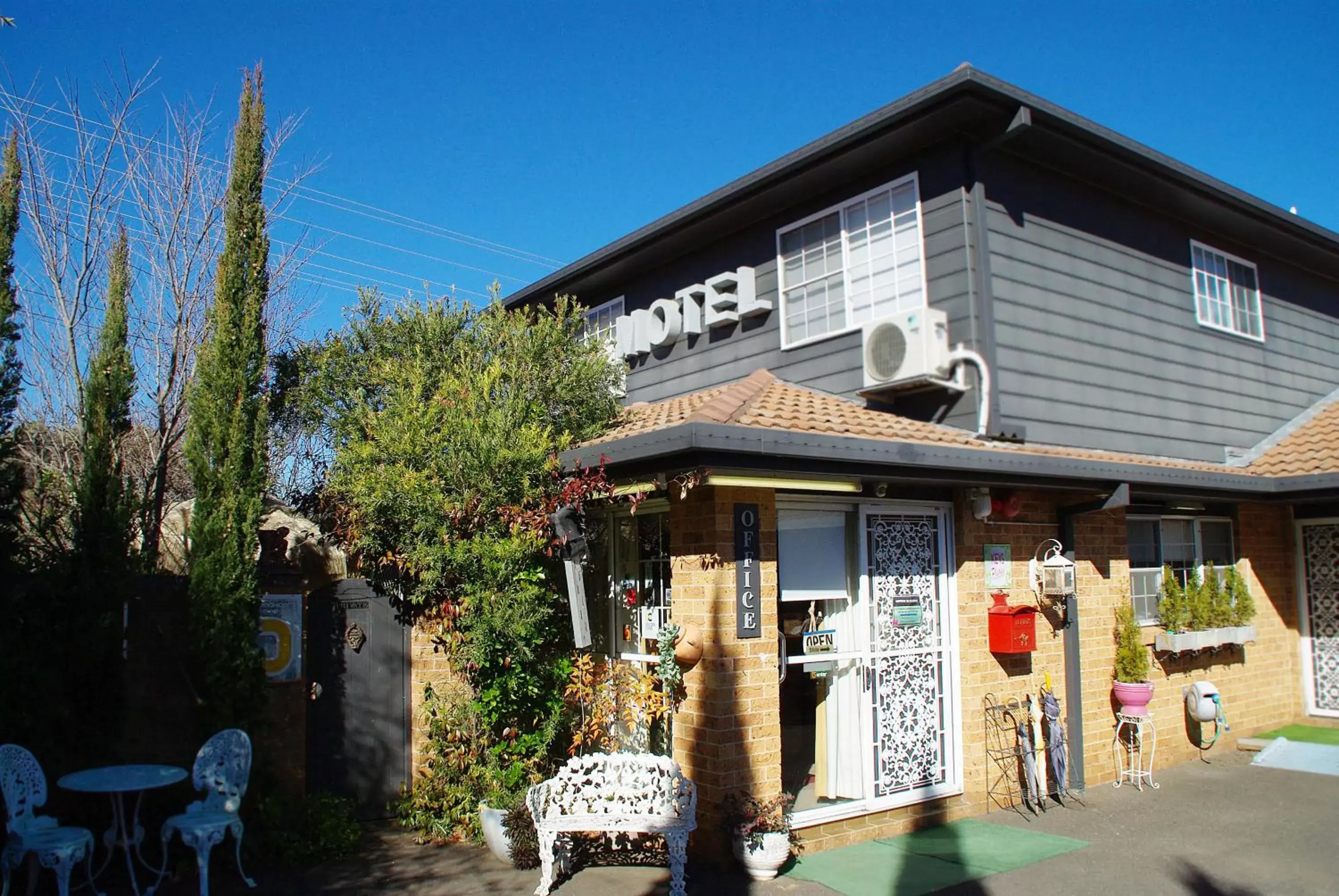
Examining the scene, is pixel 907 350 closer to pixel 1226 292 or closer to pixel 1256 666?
pixel 1226 292

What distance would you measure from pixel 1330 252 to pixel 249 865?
13.5 meters

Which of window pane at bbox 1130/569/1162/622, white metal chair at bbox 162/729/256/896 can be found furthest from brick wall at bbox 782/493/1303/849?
white metal chair at bbox 162/729/256/896

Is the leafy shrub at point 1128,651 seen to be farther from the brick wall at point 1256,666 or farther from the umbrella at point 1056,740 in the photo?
the umbrella at point 1056,740

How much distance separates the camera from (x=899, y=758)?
23.3 feet

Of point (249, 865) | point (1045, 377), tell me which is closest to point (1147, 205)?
point (1045, 377)

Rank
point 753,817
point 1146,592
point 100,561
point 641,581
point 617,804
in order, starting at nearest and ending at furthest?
point 617,804 < point 753,817 < point 100,561 < point 641,581 < point 1146,592

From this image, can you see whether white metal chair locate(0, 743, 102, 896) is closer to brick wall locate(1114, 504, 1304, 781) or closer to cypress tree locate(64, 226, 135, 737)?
cypress tree locate(64, 226, 135, 737)

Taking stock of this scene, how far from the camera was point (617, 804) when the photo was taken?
5.73 m

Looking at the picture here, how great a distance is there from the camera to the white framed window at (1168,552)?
930cm

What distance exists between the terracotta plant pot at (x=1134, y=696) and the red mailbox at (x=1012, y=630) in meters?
1.35

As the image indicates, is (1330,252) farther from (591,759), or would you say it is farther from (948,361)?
(591,759)

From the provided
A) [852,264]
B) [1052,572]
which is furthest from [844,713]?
[852,264]

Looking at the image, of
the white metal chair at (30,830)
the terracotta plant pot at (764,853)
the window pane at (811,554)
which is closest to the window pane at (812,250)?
the window pane at (811,554)

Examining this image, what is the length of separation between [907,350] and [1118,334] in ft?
9.92
